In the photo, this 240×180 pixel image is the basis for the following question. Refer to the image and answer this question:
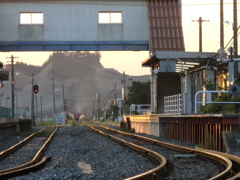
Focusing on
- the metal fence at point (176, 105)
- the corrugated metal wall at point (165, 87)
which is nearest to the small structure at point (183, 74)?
the corrugated metal wall at point (165, 87)

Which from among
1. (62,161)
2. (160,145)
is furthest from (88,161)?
(160,145)

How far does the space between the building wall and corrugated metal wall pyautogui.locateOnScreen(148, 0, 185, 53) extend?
2.16 feet

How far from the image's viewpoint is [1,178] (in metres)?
11.2

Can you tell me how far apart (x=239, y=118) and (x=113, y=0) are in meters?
26.3

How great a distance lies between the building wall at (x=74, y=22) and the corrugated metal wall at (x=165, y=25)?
66 cm

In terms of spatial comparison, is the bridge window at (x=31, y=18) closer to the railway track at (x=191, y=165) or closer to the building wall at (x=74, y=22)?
the building wall at (x=74, y=22)

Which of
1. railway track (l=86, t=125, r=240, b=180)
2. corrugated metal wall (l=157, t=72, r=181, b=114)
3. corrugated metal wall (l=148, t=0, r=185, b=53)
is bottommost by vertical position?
railway track (l=86, t=125, r=240, b=180)

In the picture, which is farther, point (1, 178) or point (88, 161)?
point (88, 161)

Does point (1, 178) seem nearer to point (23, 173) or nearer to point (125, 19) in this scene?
point (23, 173)

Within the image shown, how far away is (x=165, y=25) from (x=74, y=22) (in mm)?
6849

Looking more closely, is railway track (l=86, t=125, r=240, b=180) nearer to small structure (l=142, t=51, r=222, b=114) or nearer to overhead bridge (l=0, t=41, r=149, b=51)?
small structure (l=142, t=51, r=222, b=114)

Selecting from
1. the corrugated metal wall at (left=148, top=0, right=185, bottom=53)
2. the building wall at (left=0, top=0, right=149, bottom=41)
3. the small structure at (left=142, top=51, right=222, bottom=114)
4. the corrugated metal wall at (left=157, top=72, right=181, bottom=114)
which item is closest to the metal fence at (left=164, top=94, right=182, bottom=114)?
the small structure at (left=142, top=51, right=222, bottom=114)

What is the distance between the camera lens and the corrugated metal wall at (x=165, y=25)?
42.9 meters

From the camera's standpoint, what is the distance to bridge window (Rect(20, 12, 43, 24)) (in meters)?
43.1
